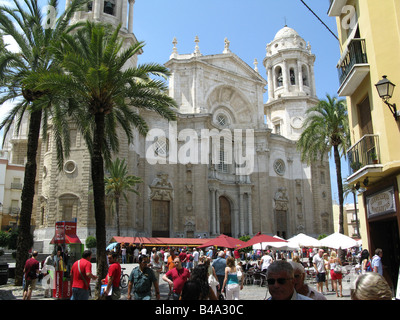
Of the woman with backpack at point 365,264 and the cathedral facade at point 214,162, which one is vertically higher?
the cathedral facade at point 214,162

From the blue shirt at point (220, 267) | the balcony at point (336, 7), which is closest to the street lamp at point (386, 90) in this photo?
the balcony at point (336, 7)

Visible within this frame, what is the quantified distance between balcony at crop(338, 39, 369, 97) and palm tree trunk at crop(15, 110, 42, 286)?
12.9 meters

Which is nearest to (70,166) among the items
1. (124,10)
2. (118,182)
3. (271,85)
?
(118,182)

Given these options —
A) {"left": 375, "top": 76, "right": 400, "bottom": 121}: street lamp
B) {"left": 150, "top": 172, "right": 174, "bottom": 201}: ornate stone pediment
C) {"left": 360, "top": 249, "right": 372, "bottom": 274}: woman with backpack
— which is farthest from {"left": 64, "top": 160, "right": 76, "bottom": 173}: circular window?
{"left": 375, "top": 76, "right": 400, "bottom": 121}: street lamp

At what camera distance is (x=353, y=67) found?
42.1 ft

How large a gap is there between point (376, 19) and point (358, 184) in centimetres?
559

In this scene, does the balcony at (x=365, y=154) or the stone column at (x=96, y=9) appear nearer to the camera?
the balcony at (x=365, y=154)

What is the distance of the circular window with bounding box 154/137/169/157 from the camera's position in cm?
3681

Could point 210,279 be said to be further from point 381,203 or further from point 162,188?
point 162,188

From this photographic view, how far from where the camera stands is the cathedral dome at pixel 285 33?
51472mm

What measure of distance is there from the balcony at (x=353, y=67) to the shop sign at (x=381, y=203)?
13.2 ft

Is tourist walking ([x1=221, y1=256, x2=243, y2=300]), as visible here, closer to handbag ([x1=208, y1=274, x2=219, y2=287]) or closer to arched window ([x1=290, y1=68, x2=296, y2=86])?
handbag ([x1=208, y1=274, x2=219, y2=287])

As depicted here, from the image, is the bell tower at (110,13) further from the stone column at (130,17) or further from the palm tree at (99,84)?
the palm tree at (99,84)
